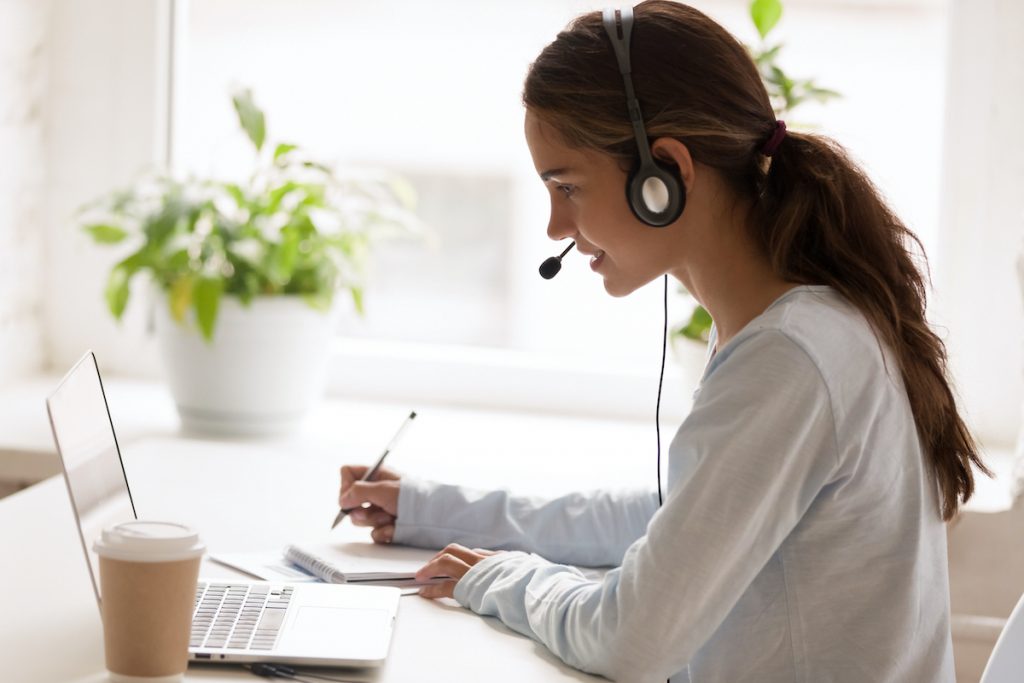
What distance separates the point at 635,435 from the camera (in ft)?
7.44

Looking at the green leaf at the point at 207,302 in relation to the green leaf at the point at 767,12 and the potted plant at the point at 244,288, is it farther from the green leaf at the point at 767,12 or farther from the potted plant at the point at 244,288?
the green leaf at the point at 767,12

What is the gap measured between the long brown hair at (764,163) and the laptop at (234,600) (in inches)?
18.6

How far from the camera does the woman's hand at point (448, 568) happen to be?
1194 millimetres

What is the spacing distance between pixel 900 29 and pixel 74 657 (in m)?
1.90

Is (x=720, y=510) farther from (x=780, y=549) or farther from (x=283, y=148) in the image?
(x=283, y=148)

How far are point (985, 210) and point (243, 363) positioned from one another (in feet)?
4.37

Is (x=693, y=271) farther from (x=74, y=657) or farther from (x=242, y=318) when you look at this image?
(x=242, y=318)

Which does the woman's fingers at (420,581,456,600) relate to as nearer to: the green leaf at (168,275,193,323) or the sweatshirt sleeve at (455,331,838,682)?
the sweatshirt sleeve at (455,331,838,682)

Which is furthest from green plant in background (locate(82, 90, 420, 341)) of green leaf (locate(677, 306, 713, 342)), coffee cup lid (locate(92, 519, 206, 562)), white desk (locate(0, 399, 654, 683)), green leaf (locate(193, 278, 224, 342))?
coffee cup lid (locate(92, 519, 206, 562))

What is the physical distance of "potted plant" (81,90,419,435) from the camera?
202 cm

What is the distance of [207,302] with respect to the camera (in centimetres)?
197

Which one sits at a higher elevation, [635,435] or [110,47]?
[110,47]

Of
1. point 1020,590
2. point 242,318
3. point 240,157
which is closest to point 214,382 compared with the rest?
point 242,318

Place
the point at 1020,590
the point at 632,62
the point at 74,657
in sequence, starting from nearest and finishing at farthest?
the point at 74,657 → the point at 632,62 → the point at 1020,590
